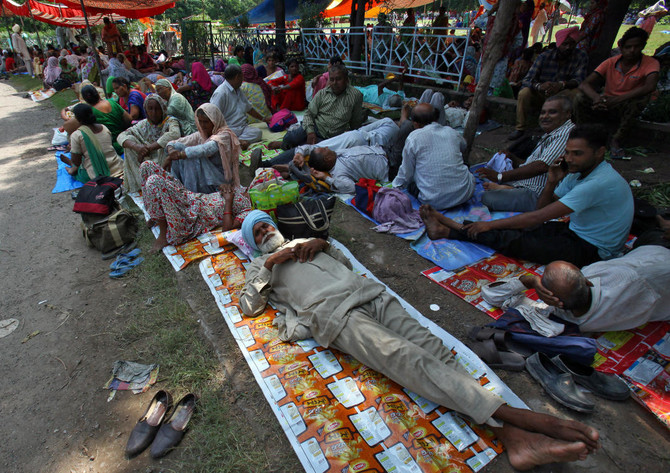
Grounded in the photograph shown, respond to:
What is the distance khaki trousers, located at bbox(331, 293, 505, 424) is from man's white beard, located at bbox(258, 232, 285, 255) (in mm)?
977

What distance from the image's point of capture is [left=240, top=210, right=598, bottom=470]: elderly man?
1733mm

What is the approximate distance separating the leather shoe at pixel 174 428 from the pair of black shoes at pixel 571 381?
7.03ft

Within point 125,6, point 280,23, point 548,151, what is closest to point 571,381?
point 548,151

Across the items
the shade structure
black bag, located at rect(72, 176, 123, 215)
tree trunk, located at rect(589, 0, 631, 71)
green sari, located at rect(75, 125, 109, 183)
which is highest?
Answer: the shade structure

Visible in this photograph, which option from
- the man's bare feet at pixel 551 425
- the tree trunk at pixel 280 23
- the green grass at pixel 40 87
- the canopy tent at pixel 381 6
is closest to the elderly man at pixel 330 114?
the man's bare feet at pixel 551 425

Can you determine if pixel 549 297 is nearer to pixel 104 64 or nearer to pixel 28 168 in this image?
pixel 28 168

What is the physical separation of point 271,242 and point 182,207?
1420 mm

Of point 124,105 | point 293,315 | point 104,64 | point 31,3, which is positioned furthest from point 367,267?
point 31,3

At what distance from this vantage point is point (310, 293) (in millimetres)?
2488

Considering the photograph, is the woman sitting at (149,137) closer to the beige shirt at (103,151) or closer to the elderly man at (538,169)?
the beige shirt at (103,151)

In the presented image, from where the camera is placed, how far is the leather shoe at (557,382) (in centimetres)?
202

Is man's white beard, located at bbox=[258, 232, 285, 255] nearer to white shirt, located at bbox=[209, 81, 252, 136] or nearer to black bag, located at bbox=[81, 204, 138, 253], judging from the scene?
black bag, located at bbox=[81, 204, 138, 253]

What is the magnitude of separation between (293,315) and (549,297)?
1.76m

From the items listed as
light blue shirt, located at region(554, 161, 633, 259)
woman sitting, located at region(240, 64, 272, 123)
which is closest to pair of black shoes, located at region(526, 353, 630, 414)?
light blue shirt, located at region(554, 161, 633, 259)
